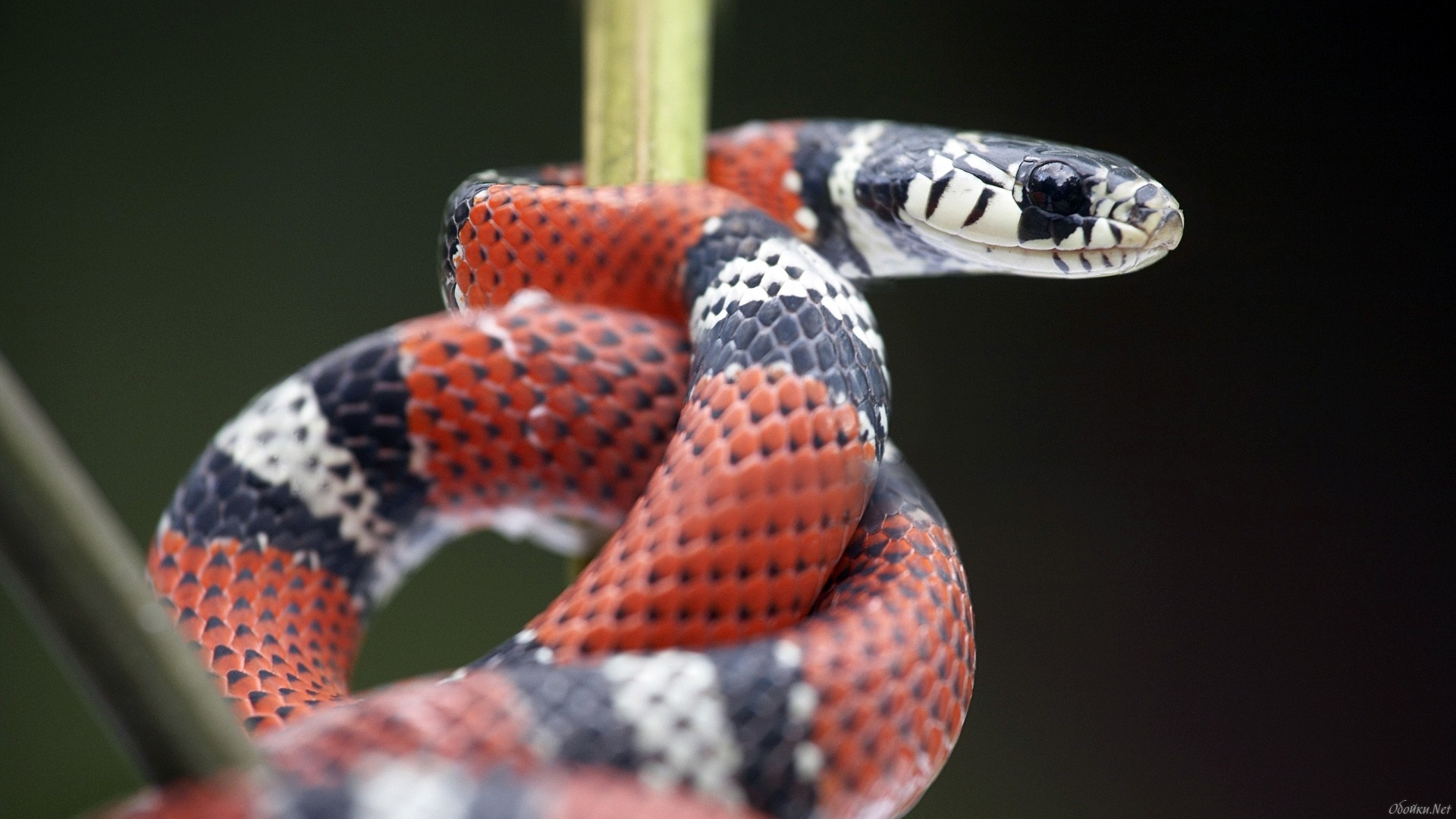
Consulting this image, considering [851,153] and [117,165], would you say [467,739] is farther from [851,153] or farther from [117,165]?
[117,165]

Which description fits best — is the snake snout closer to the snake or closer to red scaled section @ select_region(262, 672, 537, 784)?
the snake

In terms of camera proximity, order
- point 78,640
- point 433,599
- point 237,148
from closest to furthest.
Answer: point 78,640, point 433,599, point 237,148

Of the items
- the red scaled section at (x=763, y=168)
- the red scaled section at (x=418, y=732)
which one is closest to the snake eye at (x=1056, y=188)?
the red scaled section at (x=763, y=168)

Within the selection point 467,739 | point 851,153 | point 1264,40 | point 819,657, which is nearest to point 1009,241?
point 851,153

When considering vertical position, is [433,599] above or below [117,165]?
below

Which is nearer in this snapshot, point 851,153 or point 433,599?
point 851,153

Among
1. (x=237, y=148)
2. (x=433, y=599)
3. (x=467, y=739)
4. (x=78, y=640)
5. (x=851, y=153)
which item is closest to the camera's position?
(x=78, y=640)

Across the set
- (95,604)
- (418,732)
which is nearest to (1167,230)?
(418,732)

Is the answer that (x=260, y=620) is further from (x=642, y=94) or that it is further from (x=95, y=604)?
(x=642, y=94)
